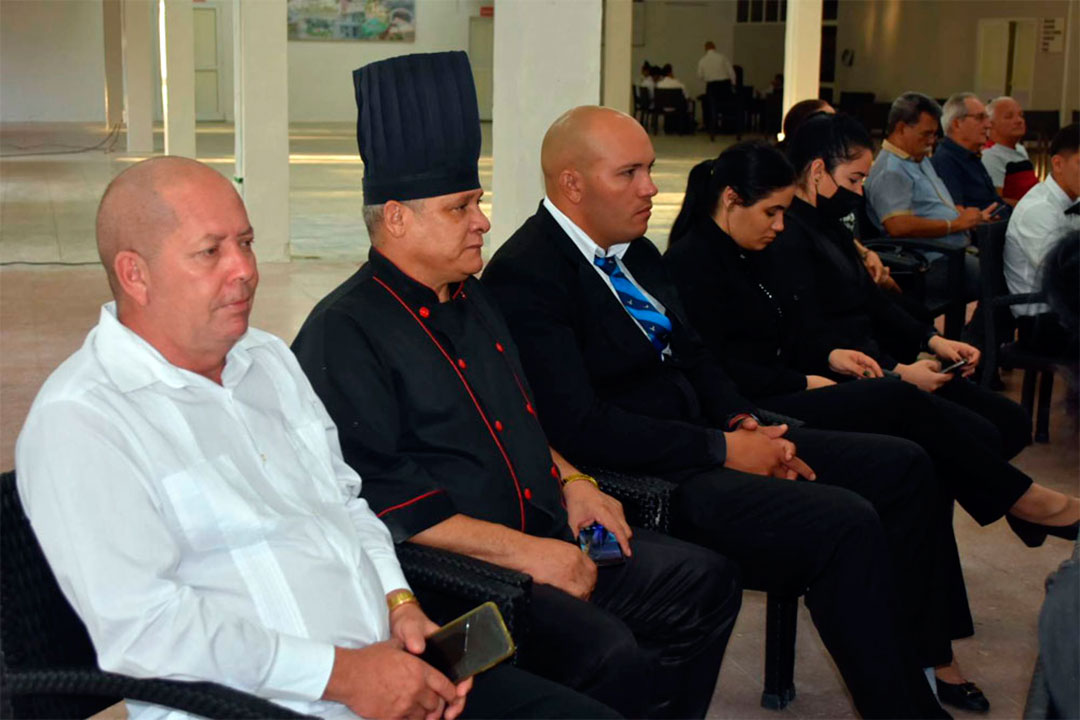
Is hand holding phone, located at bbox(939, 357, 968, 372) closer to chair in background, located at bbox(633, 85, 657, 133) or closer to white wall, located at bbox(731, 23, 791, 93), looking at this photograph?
chair in background, located at bbox(633, 85, 657, 133)

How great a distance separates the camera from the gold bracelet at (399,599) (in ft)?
6.39

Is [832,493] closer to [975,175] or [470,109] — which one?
[470,109]

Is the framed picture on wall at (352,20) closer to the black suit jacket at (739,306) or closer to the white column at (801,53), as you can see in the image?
the white column at (801,53)

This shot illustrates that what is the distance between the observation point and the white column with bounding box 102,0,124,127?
23.1m

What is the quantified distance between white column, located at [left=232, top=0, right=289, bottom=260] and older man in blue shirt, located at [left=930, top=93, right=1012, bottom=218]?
4.38 m

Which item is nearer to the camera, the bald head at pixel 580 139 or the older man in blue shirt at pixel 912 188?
the bald head at pixel 580 139

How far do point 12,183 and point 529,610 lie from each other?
14348mm

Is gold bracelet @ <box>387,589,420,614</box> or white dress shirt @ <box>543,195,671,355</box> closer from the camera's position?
gold bracelet @ <box>387,589,420,614</box>

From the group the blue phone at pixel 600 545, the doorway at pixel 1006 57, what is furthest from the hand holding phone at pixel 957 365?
the doorway at pixel 1006 57

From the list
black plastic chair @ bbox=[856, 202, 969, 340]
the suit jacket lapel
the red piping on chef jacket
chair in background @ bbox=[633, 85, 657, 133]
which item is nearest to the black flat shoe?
the suit jacket lapel

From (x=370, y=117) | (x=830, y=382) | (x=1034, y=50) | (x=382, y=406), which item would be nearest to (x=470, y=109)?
(x=370, y=117)

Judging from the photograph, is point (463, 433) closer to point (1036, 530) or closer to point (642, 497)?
point (642, 497)

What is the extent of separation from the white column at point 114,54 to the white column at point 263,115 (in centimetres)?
1505

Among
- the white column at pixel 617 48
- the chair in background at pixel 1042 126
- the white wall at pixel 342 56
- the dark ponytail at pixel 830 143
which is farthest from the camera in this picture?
the white wall at pixel 342 56
